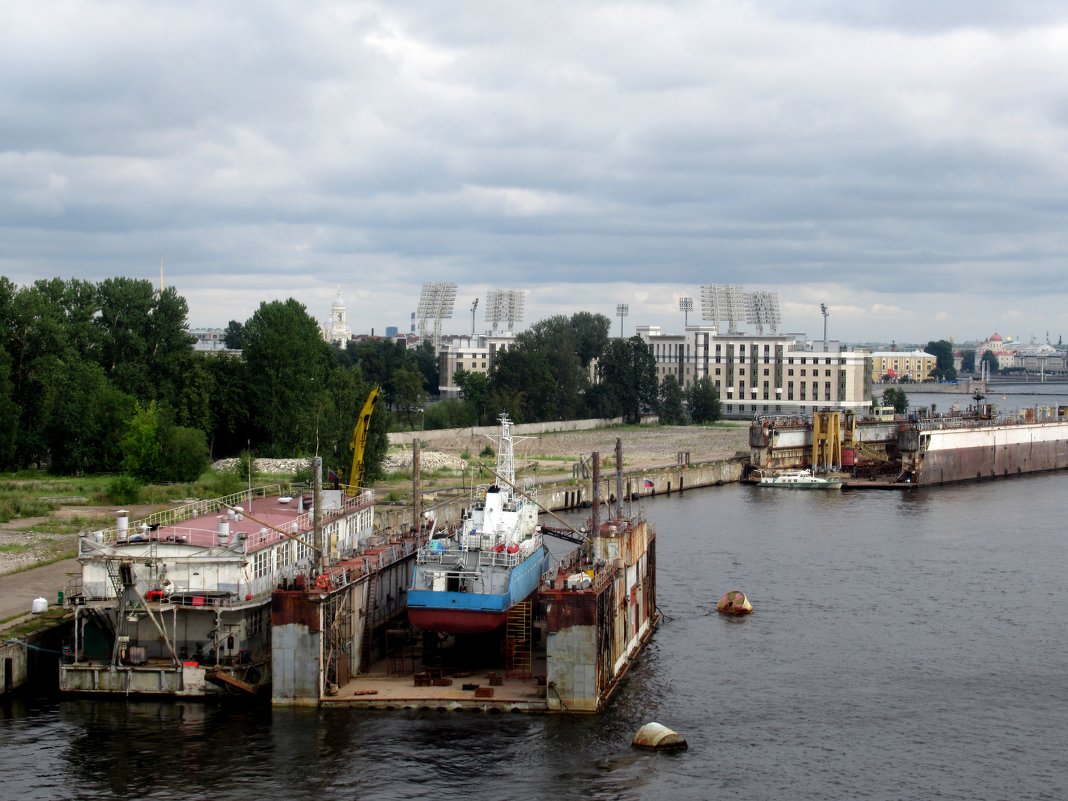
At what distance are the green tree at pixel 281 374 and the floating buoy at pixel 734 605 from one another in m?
49.7

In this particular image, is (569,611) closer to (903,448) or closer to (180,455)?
(180,455)

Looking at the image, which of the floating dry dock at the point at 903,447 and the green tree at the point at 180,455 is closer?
the green tree at the point at 180,455

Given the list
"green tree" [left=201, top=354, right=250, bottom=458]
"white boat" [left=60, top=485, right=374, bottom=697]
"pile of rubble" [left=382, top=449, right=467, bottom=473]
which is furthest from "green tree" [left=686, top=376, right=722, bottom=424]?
"white boat" [left=60, top=485, right=374, bottom=697]

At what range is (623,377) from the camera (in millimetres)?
167875

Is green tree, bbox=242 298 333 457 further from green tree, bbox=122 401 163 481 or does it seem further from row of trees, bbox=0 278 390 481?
green tree, bbox=122 401 163 481

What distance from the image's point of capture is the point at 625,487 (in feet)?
320

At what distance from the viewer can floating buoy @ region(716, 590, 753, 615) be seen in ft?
174

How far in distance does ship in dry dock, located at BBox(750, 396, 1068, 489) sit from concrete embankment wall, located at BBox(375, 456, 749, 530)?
3178 mm

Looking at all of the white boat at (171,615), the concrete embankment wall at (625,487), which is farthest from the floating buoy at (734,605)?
the concrete embankment wall at (625,487)

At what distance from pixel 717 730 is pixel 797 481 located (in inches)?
2767

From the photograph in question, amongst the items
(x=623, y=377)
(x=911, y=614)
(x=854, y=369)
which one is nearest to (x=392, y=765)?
(x=911, y=614)

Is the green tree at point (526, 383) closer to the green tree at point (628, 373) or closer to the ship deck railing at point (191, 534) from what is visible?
the green tree at point (628, 373)

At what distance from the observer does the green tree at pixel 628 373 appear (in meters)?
168

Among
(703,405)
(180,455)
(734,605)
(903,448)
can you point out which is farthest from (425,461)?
(703,405)
